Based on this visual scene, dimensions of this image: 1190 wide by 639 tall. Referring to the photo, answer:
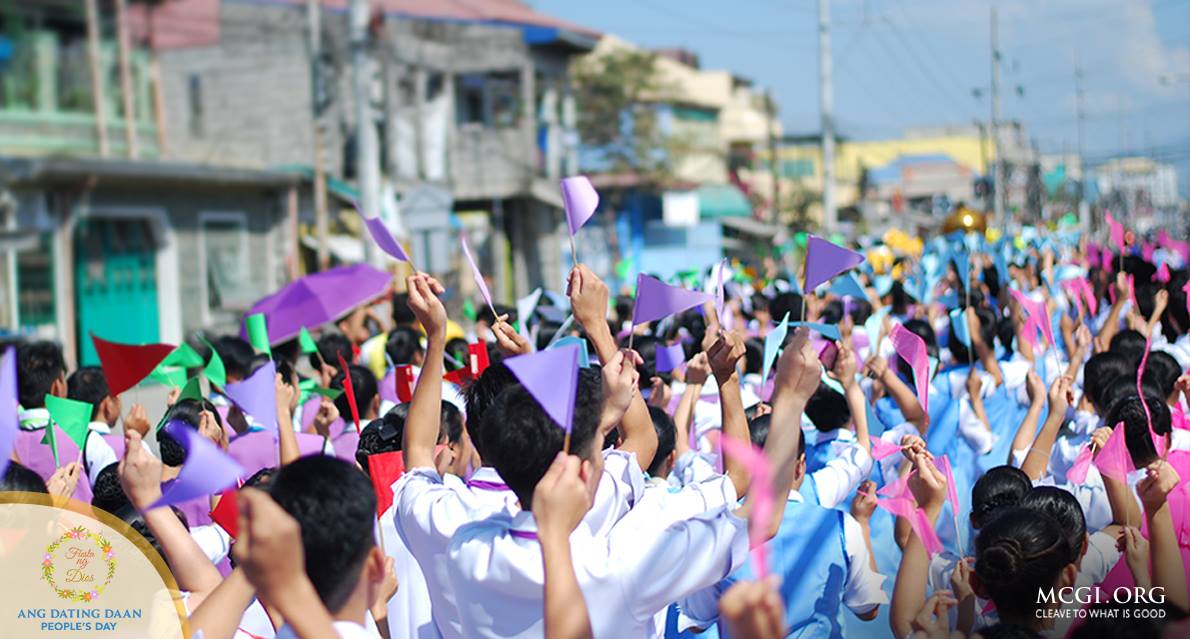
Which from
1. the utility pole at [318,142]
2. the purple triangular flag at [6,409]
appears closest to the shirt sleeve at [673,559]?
the purple triangular flag at [6,409]

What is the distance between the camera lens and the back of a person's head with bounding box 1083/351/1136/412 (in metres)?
4.86

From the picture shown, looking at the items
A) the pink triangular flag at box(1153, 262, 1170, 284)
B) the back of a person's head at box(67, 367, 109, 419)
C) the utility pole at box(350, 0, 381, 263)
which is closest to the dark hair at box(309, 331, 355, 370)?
the back of a person's head at box(67, 367, 109, 419)

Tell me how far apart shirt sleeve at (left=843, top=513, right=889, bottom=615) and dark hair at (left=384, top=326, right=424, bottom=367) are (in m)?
3.44

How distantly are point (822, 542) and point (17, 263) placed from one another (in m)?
14.2

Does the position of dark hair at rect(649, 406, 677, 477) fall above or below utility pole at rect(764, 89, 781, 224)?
below

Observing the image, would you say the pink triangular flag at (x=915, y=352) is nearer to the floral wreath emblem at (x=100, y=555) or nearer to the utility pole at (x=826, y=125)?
the floral wreath emblem at (x=100, y=555)

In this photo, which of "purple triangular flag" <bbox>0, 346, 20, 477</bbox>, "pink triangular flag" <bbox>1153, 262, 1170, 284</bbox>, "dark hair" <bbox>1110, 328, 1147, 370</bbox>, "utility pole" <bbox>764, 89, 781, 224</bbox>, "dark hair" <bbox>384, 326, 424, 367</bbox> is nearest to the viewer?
"purple triangular flag" <bbox>0, 346, 20, 477</bbox>

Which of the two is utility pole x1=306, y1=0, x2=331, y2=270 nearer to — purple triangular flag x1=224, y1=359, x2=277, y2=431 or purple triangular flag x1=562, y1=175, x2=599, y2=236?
purple triangular flag x1=224, y1=359, x2=277, y2=431

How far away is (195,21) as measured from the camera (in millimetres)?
21859

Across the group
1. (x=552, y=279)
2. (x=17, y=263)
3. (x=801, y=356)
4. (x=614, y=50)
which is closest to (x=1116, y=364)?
(x=801, y=356)

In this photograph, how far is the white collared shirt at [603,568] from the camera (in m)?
2.40

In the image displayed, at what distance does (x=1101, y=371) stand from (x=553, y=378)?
328 cm

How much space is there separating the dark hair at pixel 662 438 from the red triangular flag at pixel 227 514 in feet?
4.22

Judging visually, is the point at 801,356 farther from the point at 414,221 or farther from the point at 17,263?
the point at 17,263
